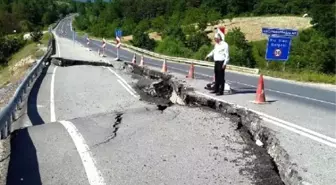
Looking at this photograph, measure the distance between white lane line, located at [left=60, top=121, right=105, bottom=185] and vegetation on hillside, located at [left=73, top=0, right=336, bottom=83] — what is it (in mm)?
22882

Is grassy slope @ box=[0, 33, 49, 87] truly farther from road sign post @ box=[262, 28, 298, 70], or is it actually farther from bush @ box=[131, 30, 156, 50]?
bush @ box=[131, 30, 156, 50]

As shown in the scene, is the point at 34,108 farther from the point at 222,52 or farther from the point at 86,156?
the point at 86,156

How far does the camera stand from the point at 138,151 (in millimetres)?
6406

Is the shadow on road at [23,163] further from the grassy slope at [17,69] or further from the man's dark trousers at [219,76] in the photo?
the grassy slope at [17,69]

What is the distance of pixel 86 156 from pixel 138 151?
79 centimetres

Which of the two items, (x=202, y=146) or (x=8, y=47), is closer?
(x=202, y=146)

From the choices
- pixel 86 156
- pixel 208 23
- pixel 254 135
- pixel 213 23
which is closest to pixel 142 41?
pixel 213 23

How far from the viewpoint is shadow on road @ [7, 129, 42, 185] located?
530 cm

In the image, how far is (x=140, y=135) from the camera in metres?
7.44

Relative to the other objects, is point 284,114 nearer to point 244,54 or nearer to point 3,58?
point 3,58

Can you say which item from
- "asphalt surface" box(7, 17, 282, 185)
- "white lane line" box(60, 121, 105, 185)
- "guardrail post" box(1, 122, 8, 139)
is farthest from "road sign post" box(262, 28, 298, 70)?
"guardrail post" box(1, 122, 8, 139)

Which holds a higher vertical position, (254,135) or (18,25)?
(18,25)

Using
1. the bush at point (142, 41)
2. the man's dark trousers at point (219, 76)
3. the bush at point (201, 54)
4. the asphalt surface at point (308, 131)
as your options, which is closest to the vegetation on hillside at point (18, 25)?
the bush at point (142, 41)

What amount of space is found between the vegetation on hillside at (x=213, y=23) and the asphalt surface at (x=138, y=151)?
21585 mm
